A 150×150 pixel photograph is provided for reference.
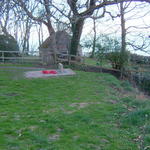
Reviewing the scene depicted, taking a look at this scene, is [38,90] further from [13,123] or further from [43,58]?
[43,58]

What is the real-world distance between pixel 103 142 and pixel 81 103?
105 inches

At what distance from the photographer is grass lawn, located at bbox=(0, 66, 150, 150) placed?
3508 millimetres

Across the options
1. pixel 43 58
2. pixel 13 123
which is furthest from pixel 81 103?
pixel 43 58

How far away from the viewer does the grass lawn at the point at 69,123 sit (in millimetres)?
3508

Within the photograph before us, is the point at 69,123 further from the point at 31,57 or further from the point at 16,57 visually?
the point at 31,57

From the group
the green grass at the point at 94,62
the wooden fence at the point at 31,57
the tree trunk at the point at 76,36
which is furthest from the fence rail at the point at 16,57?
the green grass at the point at 94,62

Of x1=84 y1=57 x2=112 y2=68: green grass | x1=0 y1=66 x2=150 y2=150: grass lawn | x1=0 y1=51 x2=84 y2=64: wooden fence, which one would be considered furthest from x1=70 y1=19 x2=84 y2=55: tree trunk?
x1=0 y1=66 x2=150 y2=150: grass lawn

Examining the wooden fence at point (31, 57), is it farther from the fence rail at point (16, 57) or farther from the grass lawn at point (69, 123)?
the grass lawn at point (69, 123)

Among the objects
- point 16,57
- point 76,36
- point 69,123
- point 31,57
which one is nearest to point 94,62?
point 76,36

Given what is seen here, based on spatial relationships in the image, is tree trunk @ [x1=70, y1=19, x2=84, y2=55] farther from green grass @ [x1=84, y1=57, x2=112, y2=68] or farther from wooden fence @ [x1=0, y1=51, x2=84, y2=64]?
green grass @ [x1=84, y1=57, x2=112, y2=68]

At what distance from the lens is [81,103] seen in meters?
6.27

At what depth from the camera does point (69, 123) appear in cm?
445

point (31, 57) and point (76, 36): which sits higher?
point (76, 36)

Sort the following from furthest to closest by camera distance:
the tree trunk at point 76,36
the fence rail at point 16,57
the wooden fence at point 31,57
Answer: the fence rail at point 16,57 → the tree trunk at point 76,36 → the wooden fence at point 31,57
